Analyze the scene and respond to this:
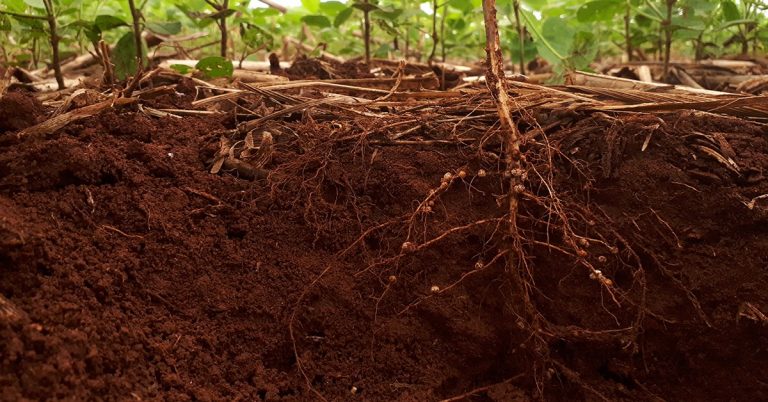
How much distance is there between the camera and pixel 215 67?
2.09 meters

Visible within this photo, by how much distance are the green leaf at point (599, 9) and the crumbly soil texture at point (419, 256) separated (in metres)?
1.04

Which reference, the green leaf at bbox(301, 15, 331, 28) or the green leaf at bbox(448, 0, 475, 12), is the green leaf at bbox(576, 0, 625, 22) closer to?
the green leaf at bbox(448, 0, 475, 12)

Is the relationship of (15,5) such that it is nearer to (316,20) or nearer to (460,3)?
(316,20)

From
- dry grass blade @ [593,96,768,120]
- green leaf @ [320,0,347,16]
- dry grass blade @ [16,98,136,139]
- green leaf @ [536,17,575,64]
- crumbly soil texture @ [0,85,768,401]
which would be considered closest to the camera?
crumbly soil texture @ [0,85,768,401]

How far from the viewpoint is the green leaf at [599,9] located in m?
2.53

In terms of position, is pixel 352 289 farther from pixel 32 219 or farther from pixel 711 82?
pixel 711 82

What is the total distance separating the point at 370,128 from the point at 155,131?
2.06 ft

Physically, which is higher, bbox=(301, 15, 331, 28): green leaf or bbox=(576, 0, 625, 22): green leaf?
bbox=(301, 15, 331, 28): green leaf

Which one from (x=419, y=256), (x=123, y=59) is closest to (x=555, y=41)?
(x=419, y=256)

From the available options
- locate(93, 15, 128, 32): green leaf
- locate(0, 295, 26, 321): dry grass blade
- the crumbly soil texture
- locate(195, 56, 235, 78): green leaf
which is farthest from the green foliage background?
locate(0, 295, 26, 321): dry grass blade

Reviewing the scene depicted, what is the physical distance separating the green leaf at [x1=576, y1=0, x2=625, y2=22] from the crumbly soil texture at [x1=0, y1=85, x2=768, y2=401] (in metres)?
1.04

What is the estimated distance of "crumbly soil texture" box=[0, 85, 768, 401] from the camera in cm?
138

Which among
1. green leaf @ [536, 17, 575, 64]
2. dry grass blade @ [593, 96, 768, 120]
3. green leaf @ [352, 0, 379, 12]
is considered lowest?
dry grass blade @ [593, 96, 768, 120]

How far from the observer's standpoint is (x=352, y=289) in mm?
1490
